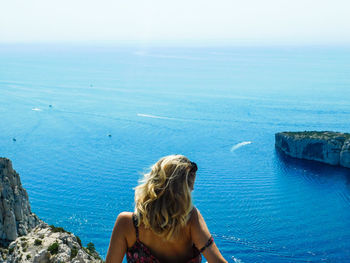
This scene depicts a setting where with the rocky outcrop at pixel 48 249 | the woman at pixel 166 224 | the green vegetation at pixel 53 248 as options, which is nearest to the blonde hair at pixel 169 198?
the woman at pixel 166 224

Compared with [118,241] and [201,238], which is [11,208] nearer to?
[118,241]

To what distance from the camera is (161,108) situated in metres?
62.8

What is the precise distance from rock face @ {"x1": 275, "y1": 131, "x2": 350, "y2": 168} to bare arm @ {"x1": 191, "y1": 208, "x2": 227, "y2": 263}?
44.7 meters

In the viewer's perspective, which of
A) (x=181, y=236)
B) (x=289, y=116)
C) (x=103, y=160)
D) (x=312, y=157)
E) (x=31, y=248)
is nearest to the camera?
(x=181, y=236)

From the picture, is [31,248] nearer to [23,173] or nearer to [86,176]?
[86,176]

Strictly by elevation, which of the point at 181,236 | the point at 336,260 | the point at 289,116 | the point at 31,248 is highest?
the point at 181,236

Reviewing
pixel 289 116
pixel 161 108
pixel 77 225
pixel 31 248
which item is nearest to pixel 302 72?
pixel 289 116

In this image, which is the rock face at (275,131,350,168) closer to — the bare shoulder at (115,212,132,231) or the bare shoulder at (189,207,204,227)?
the bare shoulder at (189,207,204,227)

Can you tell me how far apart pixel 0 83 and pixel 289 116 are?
58.8 m

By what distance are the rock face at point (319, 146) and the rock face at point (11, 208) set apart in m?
34.3

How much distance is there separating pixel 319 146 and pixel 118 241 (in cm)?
4597

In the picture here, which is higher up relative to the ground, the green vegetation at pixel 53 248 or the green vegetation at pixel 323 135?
the green vegetation at pixel 53 248

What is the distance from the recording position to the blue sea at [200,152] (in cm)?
2925

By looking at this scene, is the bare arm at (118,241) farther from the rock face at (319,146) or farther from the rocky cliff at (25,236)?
the rock face at (319,146)
